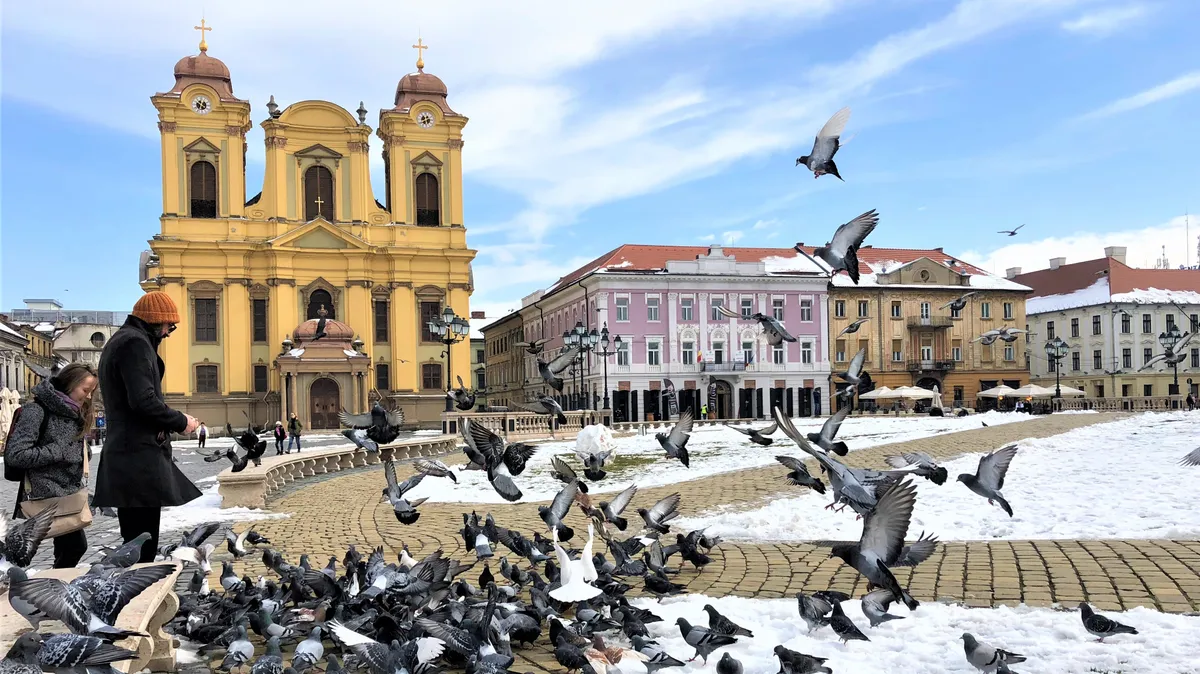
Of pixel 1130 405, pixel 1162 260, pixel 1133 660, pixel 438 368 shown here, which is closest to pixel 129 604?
pixel 1133 660

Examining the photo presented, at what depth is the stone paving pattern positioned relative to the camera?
21.5ft

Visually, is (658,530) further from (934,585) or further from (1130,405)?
(1130,405)

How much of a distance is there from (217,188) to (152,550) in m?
53.8

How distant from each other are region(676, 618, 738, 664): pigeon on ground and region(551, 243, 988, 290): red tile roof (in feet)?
188

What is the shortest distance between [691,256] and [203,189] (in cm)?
3273

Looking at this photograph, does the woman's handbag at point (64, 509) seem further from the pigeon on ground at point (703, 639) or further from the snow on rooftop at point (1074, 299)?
the snow on rooftop at point (1074, 299)

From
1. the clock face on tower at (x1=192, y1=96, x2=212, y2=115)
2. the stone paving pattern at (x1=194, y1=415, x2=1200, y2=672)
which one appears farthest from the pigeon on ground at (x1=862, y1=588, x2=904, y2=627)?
the clock face on tower at (x1=192, y1=96, x2=212, y2=115)

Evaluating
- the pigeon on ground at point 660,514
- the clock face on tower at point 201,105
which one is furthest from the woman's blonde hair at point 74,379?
the clock face on tower at point 201,105

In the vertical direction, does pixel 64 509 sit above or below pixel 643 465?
above

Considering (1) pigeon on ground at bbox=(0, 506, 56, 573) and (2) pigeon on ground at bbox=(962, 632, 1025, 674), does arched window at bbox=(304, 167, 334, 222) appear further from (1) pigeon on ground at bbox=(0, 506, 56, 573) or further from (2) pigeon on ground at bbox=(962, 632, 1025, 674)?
(2) pigeon on ground at bbox=(962, 632, 1025, 674)

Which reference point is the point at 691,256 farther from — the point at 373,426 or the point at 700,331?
the point at 373,426

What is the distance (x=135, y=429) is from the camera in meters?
5.97

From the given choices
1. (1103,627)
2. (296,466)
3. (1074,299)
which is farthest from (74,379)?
(1074,299)

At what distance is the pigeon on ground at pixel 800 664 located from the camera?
4.91 metres
